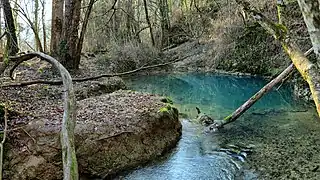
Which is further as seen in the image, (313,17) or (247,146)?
(247,146)

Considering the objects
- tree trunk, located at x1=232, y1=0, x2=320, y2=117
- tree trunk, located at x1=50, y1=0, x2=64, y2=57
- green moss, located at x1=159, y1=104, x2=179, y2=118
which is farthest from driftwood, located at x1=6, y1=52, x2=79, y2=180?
tree trunk, located at x1=50, y1=0, x2=64, y2=57

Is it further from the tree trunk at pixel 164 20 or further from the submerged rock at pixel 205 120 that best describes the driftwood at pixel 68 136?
the tree trunk at pixel 164 20

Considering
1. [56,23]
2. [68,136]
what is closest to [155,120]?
[68,136]

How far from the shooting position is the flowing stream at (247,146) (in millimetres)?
6527

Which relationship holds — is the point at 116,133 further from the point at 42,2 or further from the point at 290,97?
the point at 42,2

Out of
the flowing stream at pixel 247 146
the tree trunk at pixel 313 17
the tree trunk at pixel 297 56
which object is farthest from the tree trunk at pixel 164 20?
the tree trunk at pixel 313 17

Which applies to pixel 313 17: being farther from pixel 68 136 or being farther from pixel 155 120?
pixel 155 120

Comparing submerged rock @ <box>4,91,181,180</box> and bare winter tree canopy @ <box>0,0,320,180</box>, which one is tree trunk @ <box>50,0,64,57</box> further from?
submerged rock @ <box>4,91,181,180</box>

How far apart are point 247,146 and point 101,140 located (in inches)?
126

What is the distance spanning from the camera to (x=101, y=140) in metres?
6.68

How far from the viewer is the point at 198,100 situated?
14.1 metres

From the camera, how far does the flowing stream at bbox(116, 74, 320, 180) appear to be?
653 cm

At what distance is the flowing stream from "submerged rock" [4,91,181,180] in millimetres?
341

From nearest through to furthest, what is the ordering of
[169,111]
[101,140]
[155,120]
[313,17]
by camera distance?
[313,17], [101,140], [155,120], [169,111]
